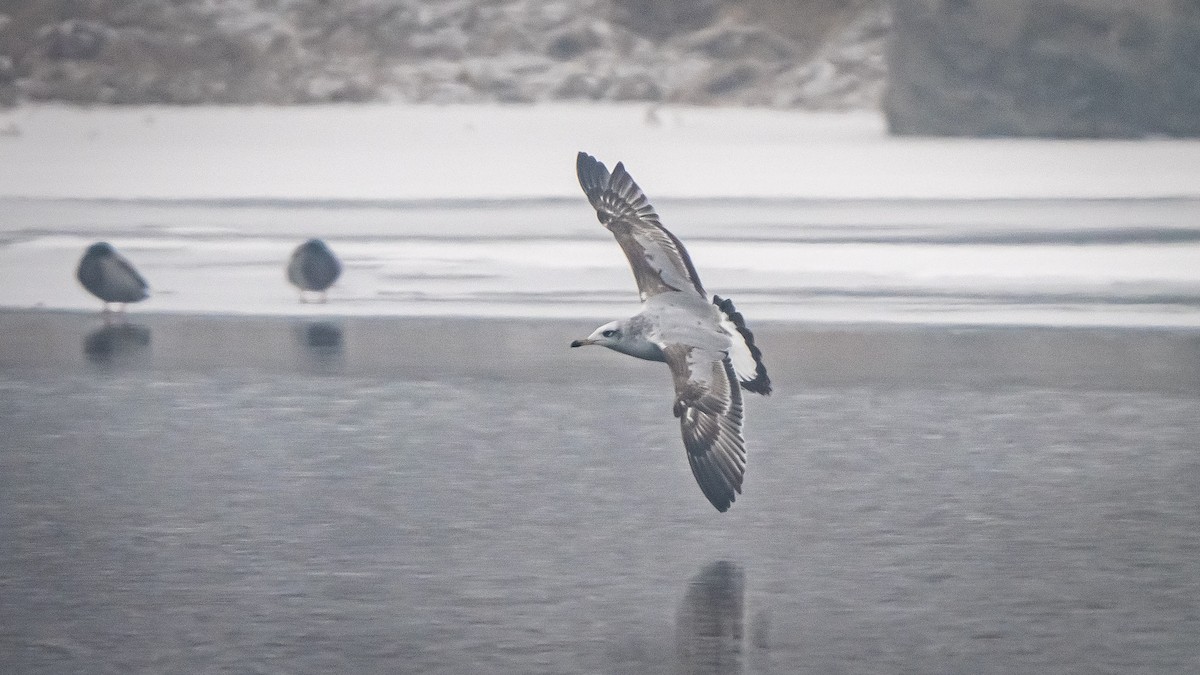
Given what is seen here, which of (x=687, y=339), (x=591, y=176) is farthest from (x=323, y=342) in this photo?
(x=687, y=339)

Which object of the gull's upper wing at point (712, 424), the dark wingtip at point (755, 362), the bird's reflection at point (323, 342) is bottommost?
the gull's upper wing at point (712, 424)

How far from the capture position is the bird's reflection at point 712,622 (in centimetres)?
Result: 475

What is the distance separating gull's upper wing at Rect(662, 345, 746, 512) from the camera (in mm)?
5902

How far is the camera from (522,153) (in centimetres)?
2439

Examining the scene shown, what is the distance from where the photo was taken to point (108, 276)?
11.4m

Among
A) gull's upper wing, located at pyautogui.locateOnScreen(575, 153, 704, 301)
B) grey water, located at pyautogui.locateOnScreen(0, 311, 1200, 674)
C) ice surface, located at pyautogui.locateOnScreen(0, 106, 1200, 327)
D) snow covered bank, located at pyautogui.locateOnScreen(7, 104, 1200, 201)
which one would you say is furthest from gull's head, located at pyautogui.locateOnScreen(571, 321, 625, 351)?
snow covered bank, located at pyautogui.locateOnScreen(7, 104, 1200, 201)

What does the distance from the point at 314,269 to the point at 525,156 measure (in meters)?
12.1

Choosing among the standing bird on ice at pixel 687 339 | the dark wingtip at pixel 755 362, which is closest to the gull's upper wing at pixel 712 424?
the standing bird on ice at pixel 687 339

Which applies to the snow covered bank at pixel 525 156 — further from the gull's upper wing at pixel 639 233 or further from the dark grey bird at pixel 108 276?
the gull's upper wing at pixel 639 233

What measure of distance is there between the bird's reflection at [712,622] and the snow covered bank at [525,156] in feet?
42.1

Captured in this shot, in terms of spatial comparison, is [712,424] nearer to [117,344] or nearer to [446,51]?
[117,344]

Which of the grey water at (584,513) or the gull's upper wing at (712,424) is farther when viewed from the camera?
the gull's upper wing at (712,424)

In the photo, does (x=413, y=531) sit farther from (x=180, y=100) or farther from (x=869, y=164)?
(x=180, y=100)

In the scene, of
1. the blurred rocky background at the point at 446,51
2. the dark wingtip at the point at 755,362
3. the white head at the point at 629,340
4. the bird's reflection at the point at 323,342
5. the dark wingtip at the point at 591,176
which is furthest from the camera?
the blurred rocky background at the point at 446,51
